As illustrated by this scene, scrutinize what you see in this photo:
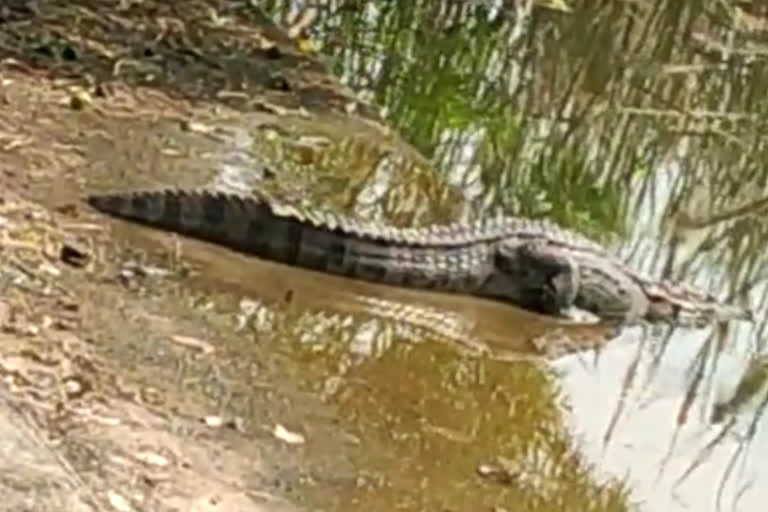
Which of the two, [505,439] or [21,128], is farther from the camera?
[21,128]

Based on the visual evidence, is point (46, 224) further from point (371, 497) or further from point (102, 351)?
point (371, 497)

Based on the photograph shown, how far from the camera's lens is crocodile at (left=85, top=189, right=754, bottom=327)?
5684 mm

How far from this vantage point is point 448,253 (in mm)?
6051

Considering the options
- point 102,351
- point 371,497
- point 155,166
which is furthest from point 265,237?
point 371,497

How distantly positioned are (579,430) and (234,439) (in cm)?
113

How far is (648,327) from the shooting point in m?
6.21

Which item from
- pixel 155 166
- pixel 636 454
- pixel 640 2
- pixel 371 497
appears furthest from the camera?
pixel 640 2

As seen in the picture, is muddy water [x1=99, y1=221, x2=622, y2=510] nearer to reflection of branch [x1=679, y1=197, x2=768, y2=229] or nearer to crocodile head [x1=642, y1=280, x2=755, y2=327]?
crocodile head [x1=642, y1=280, x2=755, y2=327]

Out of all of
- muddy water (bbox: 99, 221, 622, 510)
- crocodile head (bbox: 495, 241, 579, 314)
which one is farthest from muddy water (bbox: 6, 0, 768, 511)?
crocodile head (bbox: 495, 241, 579, 314)

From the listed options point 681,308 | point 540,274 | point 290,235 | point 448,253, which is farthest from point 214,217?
point 681,308

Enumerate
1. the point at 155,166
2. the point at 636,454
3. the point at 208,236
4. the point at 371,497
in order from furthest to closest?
1. the point at 155,166
2. the point at 208,236
3. the point at 636,454
4. the point at 371,497

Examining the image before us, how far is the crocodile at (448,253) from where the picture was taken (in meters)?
5.68

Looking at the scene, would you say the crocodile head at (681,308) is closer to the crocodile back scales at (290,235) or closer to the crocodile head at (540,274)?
the crocodile head at (540,274)

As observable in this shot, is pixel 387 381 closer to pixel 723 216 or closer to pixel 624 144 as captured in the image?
pixel 723 216
